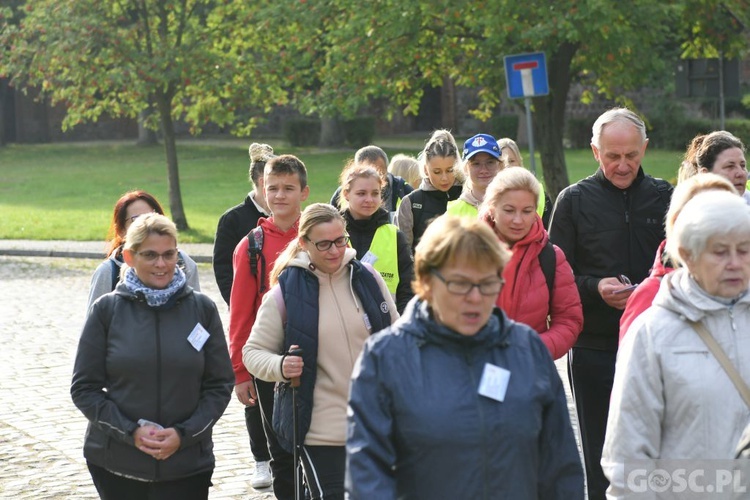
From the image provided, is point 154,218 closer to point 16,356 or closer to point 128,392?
point 128,392

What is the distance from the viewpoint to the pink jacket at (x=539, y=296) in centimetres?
603

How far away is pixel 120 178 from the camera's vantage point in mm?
41500

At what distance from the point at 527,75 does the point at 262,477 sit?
11486 mm

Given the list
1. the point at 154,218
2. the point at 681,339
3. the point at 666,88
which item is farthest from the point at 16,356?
the point at 666,88

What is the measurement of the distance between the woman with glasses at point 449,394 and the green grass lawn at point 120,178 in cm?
2007

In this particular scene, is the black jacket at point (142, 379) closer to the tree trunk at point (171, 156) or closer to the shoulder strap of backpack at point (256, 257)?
the shoulder strap of backpack at point (256, 257)

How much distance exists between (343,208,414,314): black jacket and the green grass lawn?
16912mm

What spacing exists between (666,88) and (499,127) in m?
6.26

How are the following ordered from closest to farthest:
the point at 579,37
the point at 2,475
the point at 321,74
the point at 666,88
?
A: the point at 2,475 → the point at 579,37 → the point at 321,74 → the point at 666,88

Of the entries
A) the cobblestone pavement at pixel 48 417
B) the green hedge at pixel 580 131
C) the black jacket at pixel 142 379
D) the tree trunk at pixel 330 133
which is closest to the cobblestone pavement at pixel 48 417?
the cobblestone pavement at pixel 48 417

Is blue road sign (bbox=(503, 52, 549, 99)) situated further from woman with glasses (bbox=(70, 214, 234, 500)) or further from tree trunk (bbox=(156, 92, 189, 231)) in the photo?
woman with glasses (bbox=(70, 214, 234, 500))

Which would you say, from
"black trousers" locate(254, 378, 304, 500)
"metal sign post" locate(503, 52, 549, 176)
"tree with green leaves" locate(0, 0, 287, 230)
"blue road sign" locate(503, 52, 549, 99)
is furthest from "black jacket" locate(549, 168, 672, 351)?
"tree with green leaves" locate(0, 0, 287, 230)

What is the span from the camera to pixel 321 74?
24.3 meters

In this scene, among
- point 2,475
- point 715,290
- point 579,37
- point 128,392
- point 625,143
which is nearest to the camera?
point 715,290
